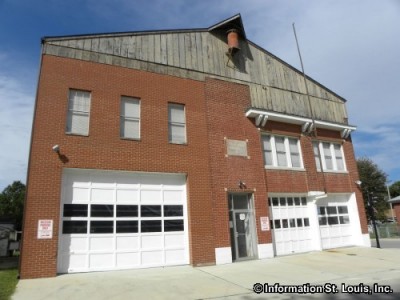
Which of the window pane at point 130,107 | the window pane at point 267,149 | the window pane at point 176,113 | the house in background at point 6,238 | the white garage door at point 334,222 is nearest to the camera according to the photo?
the window pane at point 130,107

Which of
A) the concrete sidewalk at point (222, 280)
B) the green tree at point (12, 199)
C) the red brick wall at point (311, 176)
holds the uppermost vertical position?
the green tree at point (12, 199)

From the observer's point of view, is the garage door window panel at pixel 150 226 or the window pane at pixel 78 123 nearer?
the window pane at pixel 78 123

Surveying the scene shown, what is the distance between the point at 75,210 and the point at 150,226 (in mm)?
2892

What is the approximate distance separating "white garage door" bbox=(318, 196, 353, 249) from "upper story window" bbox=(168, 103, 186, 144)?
8.86 metres

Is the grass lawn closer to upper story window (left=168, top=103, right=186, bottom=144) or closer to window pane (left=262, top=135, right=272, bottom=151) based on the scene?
upper story window (left=168, top=103, right=186, bottom=144)

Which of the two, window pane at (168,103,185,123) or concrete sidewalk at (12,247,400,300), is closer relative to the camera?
concrete sidewalk at (12,247,400,300)

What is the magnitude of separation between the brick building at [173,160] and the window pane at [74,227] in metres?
0.05

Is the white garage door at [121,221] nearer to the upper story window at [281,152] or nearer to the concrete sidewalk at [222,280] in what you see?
the concrete sidewalk at [222,280]

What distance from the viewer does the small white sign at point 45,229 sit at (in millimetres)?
11336

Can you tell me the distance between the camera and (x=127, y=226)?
42.4ft

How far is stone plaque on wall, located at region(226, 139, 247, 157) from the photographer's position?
15836mm

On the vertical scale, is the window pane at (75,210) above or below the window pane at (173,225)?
above

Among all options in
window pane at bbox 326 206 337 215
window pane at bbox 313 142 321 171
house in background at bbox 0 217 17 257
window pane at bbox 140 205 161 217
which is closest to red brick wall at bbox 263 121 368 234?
window pane at bbox 313 142 321 171

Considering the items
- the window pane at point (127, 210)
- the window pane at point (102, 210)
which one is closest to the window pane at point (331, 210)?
the window pane at point (127, 210)
